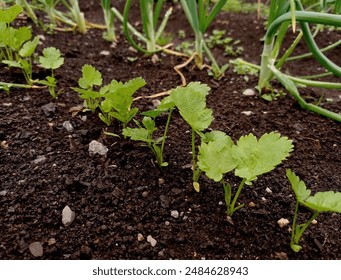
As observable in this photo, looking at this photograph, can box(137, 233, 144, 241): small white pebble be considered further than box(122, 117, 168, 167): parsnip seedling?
No

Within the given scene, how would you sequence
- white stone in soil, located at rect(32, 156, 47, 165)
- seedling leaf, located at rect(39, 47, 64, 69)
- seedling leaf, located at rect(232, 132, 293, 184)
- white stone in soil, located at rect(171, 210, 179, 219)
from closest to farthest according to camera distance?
seedling leaf, located at rect(232, 132, 293, 184)
white stone in soil, located at rect(171, 210, 179, 219)
white stone in soil, located at rect(32, 156, 47, 165)
seedling leaf, located at rect(39, 47, 64, 69)

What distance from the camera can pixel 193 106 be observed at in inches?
35.7

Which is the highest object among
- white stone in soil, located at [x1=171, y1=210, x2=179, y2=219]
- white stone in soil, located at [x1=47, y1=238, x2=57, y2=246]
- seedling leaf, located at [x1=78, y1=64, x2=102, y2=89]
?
seedling leaf, located at [x1=78, y1=64, x2=102, y2=89]

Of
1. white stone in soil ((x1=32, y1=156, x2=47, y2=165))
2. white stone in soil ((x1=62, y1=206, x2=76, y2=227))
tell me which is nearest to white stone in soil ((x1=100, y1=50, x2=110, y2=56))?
white stone in soil ((x1=32, y1=156, x2=47, y2=165))

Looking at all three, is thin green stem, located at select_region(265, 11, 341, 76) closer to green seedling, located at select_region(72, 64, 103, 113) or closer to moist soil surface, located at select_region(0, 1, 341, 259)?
moist soil surface, located at select_region(0, 1, 341, 259)

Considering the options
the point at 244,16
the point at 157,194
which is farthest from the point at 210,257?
the point at 244,16

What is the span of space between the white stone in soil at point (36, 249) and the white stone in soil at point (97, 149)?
0.29 meters

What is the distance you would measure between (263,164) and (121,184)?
359 millimetres

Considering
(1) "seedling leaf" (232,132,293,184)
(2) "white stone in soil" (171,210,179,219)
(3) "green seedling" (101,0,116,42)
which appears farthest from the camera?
(3) "green seedling" (101,0,116,42)

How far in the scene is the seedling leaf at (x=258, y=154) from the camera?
0.81 m

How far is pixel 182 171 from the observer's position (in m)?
1.03

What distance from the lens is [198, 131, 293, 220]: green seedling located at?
32.2 inches

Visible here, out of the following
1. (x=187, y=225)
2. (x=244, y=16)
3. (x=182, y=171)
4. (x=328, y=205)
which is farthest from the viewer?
(x=244, y=16)

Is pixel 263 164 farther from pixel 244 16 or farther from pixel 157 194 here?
pixel 244 16
